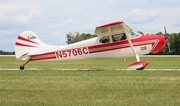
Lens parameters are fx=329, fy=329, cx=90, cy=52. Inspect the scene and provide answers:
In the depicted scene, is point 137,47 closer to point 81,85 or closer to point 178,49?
point 81,85

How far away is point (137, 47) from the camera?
19875 millimetres

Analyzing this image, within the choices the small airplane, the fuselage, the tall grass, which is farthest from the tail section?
the tall grass

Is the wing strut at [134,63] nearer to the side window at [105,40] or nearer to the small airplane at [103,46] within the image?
the small airplane at [103,46]

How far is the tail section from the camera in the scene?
70.1 ft

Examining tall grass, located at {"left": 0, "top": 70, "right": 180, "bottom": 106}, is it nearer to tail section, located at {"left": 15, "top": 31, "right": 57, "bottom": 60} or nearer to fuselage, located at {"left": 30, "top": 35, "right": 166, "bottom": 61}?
fuselage, located at {"left": 30, "top": 35, "right": 166, "bottom": 61}

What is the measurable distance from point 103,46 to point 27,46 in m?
5.02

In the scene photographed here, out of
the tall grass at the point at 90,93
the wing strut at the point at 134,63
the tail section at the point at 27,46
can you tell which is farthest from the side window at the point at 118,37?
the tall grass at the point at 90,93

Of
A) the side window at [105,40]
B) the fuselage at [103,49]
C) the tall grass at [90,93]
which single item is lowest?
the tall grass at [90,93]

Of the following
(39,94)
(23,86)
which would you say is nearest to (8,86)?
→ (23,86)

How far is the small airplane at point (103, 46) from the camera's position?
64.3ft

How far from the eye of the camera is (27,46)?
70.3ft

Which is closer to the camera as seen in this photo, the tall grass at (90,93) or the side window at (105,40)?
the tall grass at (90,93)

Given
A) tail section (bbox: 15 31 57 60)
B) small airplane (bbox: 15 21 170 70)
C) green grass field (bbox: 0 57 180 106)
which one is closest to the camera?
green grass field (bbox: 0 57 180 106)

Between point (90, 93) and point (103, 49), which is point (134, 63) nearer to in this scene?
point (103, 49)
